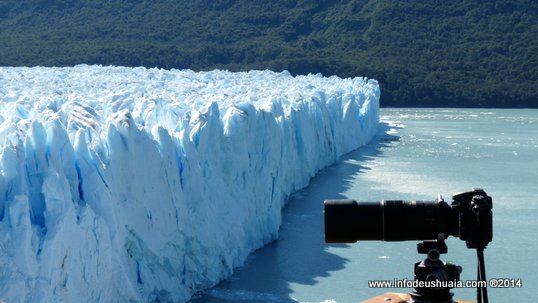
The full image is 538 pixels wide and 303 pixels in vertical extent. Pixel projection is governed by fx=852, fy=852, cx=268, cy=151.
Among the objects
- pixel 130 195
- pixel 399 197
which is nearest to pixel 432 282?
pixel 130 195

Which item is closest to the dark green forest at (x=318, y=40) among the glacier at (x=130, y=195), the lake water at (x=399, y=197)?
the lake water at (x=399, y=197)

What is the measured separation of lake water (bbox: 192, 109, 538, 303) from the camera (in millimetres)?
6570

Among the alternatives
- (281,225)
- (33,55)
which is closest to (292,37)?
(33,55)

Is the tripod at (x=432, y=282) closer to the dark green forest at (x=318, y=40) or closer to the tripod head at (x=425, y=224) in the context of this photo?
the tripod head at (x=425, y=224)

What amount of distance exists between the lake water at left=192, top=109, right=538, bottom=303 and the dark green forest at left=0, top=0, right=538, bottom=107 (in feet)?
35.3

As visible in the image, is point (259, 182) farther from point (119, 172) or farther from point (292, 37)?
point (292, 37)

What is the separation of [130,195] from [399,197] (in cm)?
540

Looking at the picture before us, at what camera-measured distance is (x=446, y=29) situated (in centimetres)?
3588

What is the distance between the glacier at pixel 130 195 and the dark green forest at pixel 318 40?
21.9 meters

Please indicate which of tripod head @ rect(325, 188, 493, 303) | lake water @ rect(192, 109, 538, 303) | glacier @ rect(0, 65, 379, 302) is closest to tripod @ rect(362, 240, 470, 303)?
tripod head @ rect(325, 188, 493, 303)

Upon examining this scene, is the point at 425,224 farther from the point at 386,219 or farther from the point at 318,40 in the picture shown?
the point at 318,40

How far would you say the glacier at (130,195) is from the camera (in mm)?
4488

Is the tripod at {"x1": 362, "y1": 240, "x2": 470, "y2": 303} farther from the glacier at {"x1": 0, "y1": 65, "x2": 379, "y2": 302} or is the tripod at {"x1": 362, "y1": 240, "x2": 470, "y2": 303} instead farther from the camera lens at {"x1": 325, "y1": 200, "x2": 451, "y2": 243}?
the glacier at {"x1": 0, "y1": 65, "x2": 379, "y2": 302}

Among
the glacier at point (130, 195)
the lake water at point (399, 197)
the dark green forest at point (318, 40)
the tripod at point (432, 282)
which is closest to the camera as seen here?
the tripod at point (432, 282)
